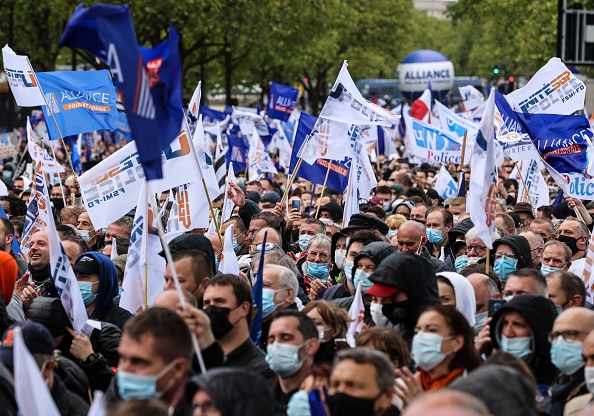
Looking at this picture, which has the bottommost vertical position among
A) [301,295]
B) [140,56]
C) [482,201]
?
[301,295]

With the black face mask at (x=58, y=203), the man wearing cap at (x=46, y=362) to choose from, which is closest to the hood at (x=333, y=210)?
the black face mask at (x=58, y=203)

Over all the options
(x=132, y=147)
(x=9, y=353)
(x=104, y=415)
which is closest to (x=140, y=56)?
(x=9, y=353)

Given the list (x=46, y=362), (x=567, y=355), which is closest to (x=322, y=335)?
(x=567, y=355)

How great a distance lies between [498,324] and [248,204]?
6.67 m

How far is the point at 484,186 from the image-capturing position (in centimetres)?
816

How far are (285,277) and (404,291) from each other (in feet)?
3.36

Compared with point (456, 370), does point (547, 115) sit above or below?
above

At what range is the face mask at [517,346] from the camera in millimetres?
5840

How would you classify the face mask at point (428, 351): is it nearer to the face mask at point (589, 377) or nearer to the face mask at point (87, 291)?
the face mask at point (589, 377)

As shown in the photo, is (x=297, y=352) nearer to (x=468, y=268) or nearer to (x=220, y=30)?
(x=468, y=268)

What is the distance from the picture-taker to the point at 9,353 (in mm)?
5574

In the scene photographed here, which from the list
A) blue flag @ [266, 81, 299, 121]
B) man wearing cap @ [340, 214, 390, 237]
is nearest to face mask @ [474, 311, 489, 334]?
man wearing cap @ [340, 214, 390, 237]

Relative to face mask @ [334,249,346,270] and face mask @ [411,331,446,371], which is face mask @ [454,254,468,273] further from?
face mask @ [411,331,446,371]

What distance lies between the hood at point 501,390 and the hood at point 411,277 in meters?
1.89
